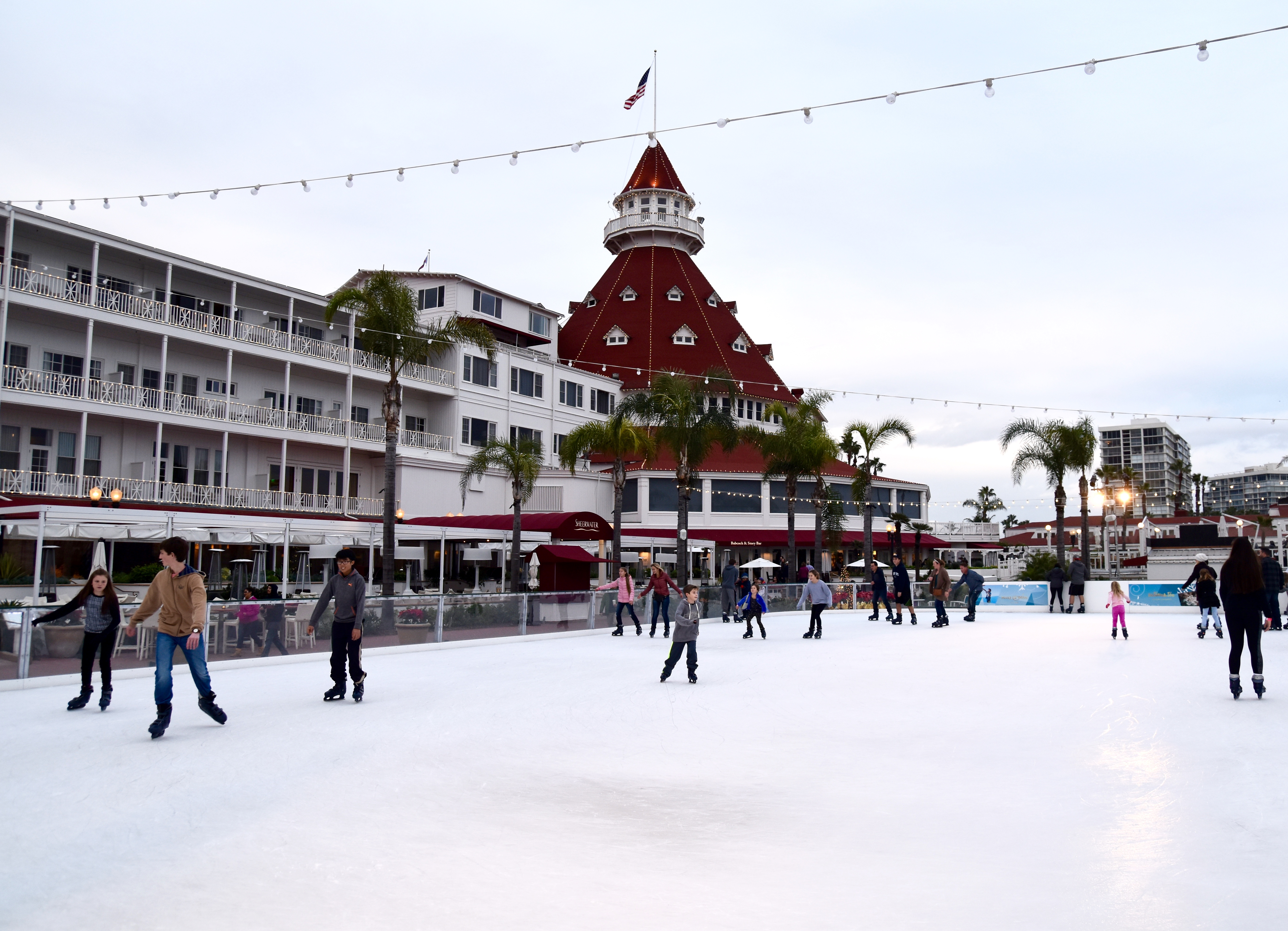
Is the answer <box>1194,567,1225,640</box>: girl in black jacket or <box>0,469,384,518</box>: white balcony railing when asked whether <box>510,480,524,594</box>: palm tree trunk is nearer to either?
<box>0,469,384,518</box>: white balcony railing

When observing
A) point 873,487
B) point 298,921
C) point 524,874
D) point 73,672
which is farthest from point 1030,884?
point 873,487

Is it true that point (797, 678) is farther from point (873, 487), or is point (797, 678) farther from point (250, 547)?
point (873, 487)

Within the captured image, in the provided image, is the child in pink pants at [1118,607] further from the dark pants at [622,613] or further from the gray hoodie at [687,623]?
the gray hoodie at [687,623]

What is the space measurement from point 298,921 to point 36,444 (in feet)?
101

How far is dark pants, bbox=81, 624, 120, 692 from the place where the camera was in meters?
9.85

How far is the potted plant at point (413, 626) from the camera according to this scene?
17172 mm

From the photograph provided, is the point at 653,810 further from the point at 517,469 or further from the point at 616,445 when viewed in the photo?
the point at 616,445

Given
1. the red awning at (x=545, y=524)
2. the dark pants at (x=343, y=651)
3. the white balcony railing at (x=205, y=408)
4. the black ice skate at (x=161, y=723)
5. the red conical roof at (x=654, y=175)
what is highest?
the red conical roof at (x=654, y=175)

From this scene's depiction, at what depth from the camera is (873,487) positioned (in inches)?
2126

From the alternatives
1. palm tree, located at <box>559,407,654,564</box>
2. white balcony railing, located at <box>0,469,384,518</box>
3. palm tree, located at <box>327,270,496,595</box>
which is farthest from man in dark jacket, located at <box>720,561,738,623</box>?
white balcony railing, located at <box>0,469,384,518</box>

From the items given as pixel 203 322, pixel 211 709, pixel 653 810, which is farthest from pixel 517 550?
pixel 653 810

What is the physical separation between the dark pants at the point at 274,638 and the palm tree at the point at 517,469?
45.3 ft

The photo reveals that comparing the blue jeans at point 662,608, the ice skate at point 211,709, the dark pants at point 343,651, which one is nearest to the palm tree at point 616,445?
the blue jeans at point 662,608

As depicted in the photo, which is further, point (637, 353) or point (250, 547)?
point (637, 353)
